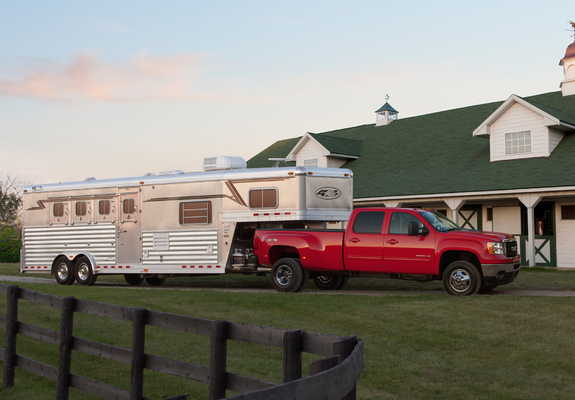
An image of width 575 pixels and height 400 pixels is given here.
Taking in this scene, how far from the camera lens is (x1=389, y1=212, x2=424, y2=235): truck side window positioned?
14668mm

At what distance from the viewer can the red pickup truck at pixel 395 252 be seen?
13.9 meters

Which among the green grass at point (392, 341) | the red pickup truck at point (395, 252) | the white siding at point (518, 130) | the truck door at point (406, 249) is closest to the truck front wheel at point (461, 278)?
the red pickup truck at point (395, 252)

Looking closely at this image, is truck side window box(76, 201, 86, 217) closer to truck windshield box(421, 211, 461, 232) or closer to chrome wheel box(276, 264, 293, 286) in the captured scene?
chrome wheel box(276, 264, 293, 286)

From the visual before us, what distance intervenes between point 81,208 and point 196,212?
4.26 meters

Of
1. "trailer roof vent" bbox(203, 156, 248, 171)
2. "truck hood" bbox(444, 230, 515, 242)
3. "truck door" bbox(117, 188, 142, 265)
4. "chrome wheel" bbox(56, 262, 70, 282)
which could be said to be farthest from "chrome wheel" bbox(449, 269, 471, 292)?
"chrome wheel" bbox(56, 262, 70, 282)

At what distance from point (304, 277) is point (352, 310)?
3887 mm

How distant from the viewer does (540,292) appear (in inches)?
580

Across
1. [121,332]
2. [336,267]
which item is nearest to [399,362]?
[121,332]

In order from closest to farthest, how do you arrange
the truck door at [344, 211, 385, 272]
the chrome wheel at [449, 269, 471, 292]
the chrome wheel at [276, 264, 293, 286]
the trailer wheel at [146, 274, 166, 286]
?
the chrome wheel at [449, 269, 471, 292], the truck door at [344, 211, 385, 272], the chrome wheel at [276, 264, 293, 286], the trailer wheel at [146, 274, 166, 286]

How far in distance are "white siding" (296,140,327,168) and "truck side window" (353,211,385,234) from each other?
15766 mm

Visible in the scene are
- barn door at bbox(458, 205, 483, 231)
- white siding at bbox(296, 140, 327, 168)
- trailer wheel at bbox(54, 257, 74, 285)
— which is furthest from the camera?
white siding at bbox(296, 140, 327, 168)

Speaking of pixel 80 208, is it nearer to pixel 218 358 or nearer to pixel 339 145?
pixel 339 145

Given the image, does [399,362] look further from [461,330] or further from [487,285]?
[487,285]

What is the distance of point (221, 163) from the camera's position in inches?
717
